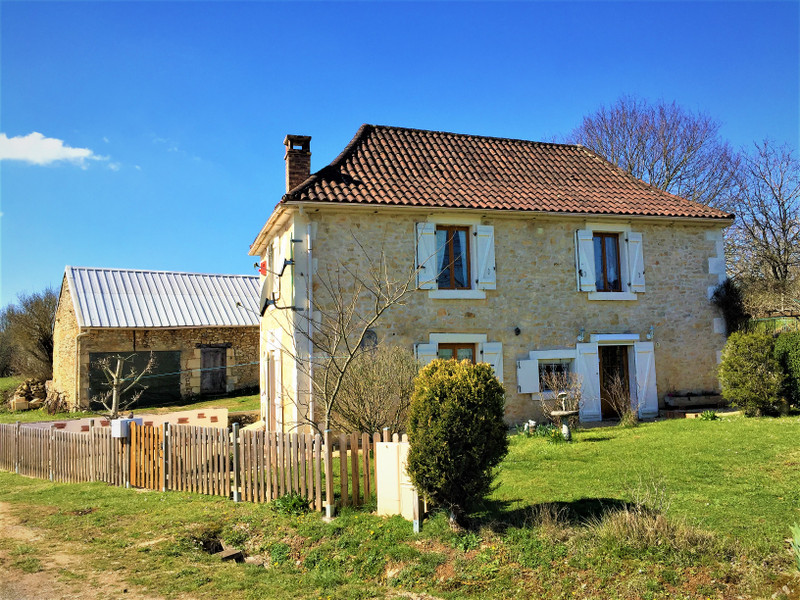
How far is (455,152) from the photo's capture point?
1472 centimetres

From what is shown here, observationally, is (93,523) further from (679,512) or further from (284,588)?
(679,512)

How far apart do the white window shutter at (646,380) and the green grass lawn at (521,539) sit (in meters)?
4.68

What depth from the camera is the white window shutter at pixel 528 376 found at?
12.7 metres

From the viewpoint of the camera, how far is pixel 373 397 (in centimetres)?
930

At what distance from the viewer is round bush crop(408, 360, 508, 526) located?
19.2 feet

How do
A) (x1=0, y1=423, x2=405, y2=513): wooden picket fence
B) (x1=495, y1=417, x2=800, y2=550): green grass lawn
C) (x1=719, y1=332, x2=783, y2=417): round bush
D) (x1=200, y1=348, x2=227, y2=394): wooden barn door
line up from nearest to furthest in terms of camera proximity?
1. (x1=495, y1=417, x2=800, y2=550): green grass lawn
2. (x1=0, y1=423, x2=405, y2=513): wooden picket fence
3. (x1=719, y1=332, x2=783, y2=417): round bush
4. (x1=200, y1=348, x2=227, y2=394): wooden barn door

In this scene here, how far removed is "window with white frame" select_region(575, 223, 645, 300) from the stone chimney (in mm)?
6025

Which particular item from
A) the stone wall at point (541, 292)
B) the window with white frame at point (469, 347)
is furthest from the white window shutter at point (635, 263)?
the window with white frame at point (469, 347)

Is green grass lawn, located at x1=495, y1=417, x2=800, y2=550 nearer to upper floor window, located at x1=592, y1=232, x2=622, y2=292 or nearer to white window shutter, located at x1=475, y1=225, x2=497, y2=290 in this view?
white window shutter, located at x1=475, y1=225, x2=497, y2=290

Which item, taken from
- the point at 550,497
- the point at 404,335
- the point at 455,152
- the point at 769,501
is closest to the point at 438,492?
the point at 550,497

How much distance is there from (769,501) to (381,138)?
1098cm

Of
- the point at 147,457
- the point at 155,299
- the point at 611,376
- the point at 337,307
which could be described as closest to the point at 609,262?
the point at 611,376

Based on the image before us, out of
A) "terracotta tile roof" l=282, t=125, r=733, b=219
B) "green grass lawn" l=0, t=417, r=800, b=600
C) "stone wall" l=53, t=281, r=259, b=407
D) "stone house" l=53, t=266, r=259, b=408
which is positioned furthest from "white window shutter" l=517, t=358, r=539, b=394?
"stone wall" l=53, t=281, r=259, b=407

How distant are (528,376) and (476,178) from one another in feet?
14.7
